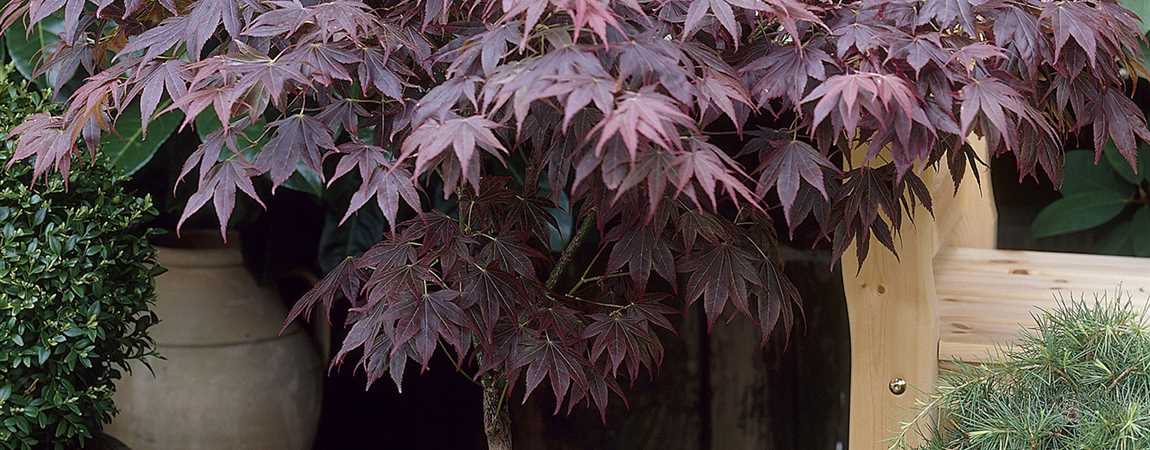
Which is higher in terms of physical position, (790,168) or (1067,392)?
(790,168)

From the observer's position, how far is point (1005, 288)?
5.45 feet

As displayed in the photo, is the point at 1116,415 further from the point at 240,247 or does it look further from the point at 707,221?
the point at 240,247

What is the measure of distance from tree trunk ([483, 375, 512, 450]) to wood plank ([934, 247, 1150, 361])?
62cm

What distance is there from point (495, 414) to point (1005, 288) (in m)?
0.81

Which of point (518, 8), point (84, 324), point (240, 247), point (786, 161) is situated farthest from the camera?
point (240, 247)

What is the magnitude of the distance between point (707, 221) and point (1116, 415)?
48 cm

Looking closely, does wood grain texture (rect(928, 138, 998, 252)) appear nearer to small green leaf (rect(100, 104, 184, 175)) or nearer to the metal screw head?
the metal screw head

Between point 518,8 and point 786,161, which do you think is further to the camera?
point 786,161

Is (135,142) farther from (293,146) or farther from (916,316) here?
(916,316)

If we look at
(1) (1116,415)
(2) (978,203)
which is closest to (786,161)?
(1) (1116,415)

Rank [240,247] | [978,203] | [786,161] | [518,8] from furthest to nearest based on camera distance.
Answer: [240,247] → [978,203] → [786,161] → [518,8]

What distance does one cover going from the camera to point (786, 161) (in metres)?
1.11

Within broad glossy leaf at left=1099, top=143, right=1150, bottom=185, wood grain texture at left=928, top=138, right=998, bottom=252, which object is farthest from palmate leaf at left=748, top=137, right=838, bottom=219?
broad glossy leaf at left=1099, top=143, right=1150, bottom=185

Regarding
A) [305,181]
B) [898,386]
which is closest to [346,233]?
[305,181]
